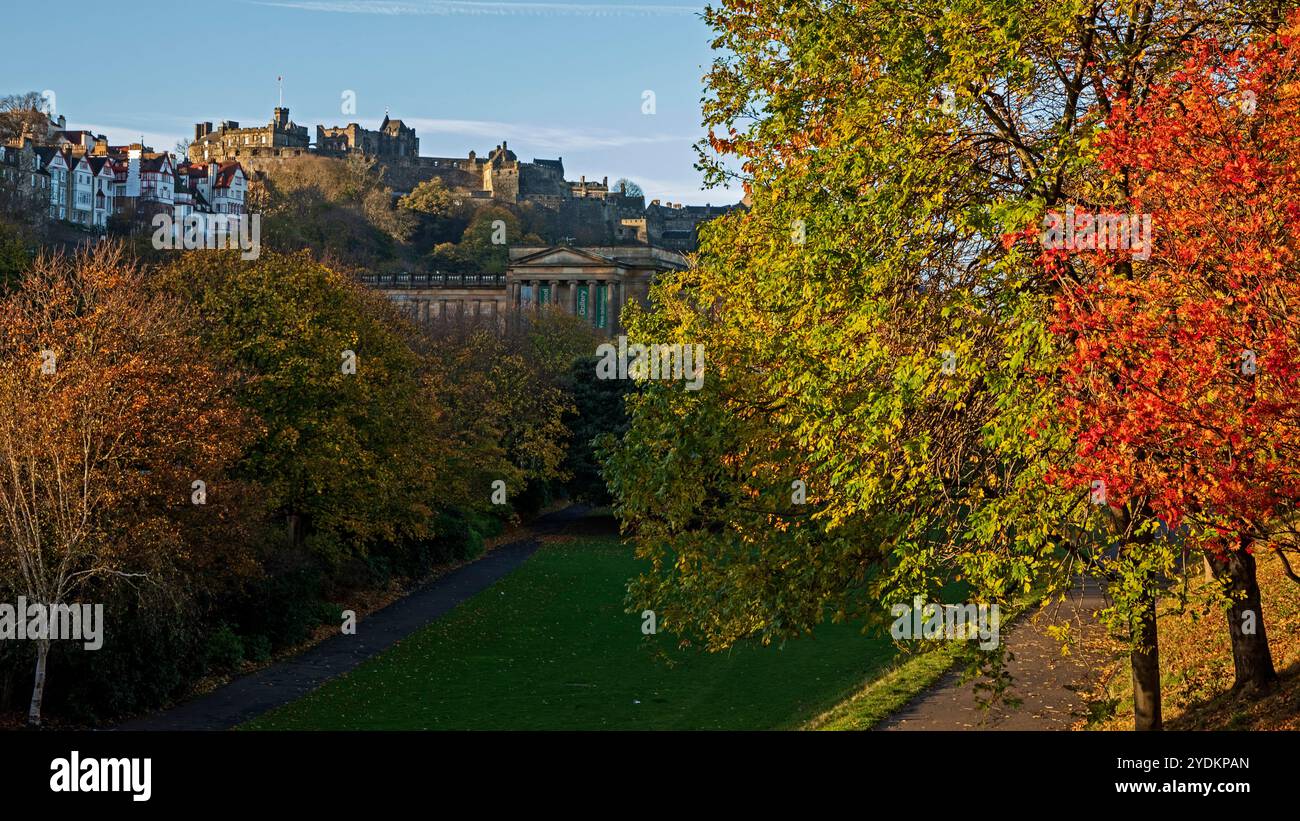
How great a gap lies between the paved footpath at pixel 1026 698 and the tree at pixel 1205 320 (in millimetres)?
5769

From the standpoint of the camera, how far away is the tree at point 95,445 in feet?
83.9

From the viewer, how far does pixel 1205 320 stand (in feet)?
40.2

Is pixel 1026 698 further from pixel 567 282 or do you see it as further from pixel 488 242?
pixel 488 242

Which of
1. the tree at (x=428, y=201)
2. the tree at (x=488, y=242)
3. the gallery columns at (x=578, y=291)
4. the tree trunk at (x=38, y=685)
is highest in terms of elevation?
the tree at (x=428, y=201)

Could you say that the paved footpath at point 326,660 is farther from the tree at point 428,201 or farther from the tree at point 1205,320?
the tree at point 428,201

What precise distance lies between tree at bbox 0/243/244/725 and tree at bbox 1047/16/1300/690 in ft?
61.3

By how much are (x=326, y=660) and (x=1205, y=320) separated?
27.4m

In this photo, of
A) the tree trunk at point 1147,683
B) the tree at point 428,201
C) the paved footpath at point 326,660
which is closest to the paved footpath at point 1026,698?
the tree trunk at point 1147,683

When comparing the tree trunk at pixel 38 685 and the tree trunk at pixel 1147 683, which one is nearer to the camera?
the tree trunk at pixel 1147 683

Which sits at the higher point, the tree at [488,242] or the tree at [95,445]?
the tree at [488,242]

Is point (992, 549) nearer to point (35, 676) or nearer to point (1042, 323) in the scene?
point (1042, 323)

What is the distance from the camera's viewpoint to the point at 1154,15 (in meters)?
16.8

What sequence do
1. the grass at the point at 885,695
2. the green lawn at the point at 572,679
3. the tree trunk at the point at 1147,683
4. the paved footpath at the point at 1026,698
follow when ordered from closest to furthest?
1. the tree trunk at the point at 1147,683
2. the paved footpath at the point at 1026,698
3. the grass at the point at 885,695
4. the green lawn at the point at 572,679

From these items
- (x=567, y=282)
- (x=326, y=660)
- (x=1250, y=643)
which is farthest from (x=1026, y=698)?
(x=567, y=282)
